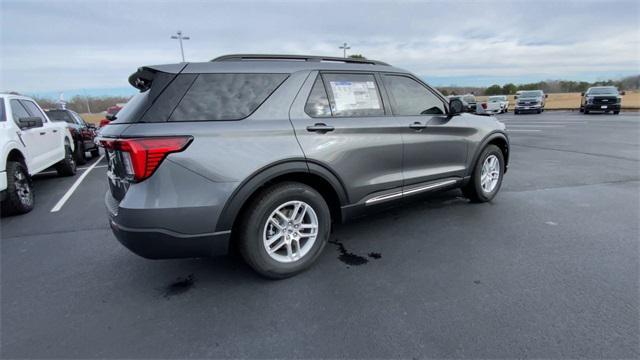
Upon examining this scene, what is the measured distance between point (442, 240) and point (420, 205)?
3.89 feet

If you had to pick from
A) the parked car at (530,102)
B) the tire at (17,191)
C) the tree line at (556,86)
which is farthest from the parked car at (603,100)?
the tree line at (556,86)

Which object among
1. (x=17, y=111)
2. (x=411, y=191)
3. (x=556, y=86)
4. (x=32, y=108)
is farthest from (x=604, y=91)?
(x=556, y=86)

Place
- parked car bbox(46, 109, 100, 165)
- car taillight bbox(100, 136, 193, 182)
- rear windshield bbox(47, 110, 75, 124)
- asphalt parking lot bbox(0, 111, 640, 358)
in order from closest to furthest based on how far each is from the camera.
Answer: asphalt parking lot bbox(0, 111, 640, 358) < car taillight bbox(100, 136, 193, 182) < parked car bbox(46, 109, 100, 165) < rear windshield bbox(47, 110, 75, 124)

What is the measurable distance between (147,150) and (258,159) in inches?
29.7

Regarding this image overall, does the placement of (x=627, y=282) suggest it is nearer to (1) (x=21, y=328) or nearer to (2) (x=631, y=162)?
(1) (x=21, y=328)

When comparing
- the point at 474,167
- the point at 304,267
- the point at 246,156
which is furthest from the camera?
the point at 474,167

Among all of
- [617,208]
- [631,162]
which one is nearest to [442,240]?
[617,208]

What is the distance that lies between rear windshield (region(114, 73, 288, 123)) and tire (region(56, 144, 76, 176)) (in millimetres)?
6296

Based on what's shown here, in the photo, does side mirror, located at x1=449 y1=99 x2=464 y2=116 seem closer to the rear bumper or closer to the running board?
the running board

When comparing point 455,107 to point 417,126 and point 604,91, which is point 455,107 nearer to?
point 417,126

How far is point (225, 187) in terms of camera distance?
8.34 feet

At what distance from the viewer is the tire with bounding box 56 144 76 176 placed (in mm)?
7578

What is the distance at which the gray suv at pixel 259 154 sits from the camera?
243cm

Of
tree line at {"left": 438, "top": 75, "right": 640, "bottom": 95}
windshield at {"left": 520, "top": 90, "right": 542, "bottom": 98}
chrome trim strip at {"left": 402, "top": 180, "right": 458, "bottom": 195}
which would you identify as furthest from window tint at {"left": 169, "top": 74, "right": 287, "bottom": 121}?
tree line at {"left": 438, "top": 75, "right": 640, "bottom": 95}
